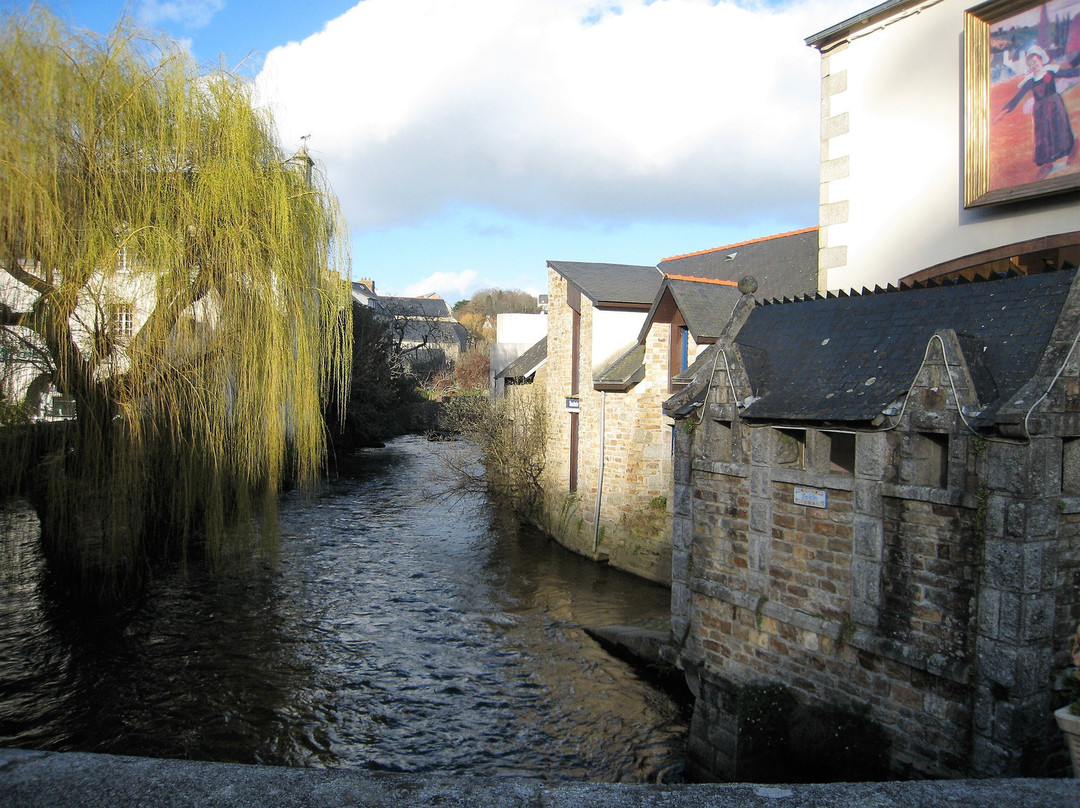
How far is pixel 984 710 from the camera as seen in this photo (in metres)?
4.61

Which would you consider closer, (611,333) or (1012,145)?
(1012,145)

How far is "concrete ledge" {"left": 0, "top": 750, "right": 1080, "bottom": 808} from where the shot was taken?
294 centimetres

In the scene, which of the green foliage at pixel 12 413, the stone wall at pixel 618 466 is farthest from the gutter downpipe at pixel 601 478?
the green foliage at pixel 12 413

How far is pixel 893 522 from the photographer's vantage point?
204 inches

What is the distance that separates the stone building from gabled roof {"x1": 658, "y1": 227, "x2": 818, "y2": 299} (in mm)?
6718

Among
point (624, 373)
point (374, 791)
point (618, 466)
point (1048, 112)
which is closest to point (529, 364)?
point (624, 373)

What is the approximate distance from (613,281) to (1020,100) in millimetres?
10815

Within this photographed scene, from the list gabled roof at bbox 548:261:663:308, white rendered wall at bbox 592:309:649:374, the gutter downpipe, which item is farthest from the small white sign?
gabled roof at bbox 548:261:663:308

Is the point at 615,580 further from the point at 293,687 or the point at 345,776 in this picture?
the point at 345,776

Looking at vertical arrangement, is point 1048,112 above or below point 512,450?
above

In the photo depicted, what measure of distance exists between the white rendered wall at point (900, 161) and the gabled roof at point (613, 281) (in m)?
7.28

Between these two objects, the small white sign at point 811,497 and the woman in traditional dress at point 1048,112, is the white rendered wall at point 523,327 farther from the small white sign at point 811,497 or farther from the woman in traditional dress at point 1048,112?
the small white sign at point 811,497

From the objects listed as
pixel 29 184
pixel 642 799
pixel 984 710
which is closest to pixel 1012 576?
pixel 984 710

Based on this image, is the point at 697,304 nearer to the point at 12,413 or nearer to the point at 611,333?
the point at 611,333
